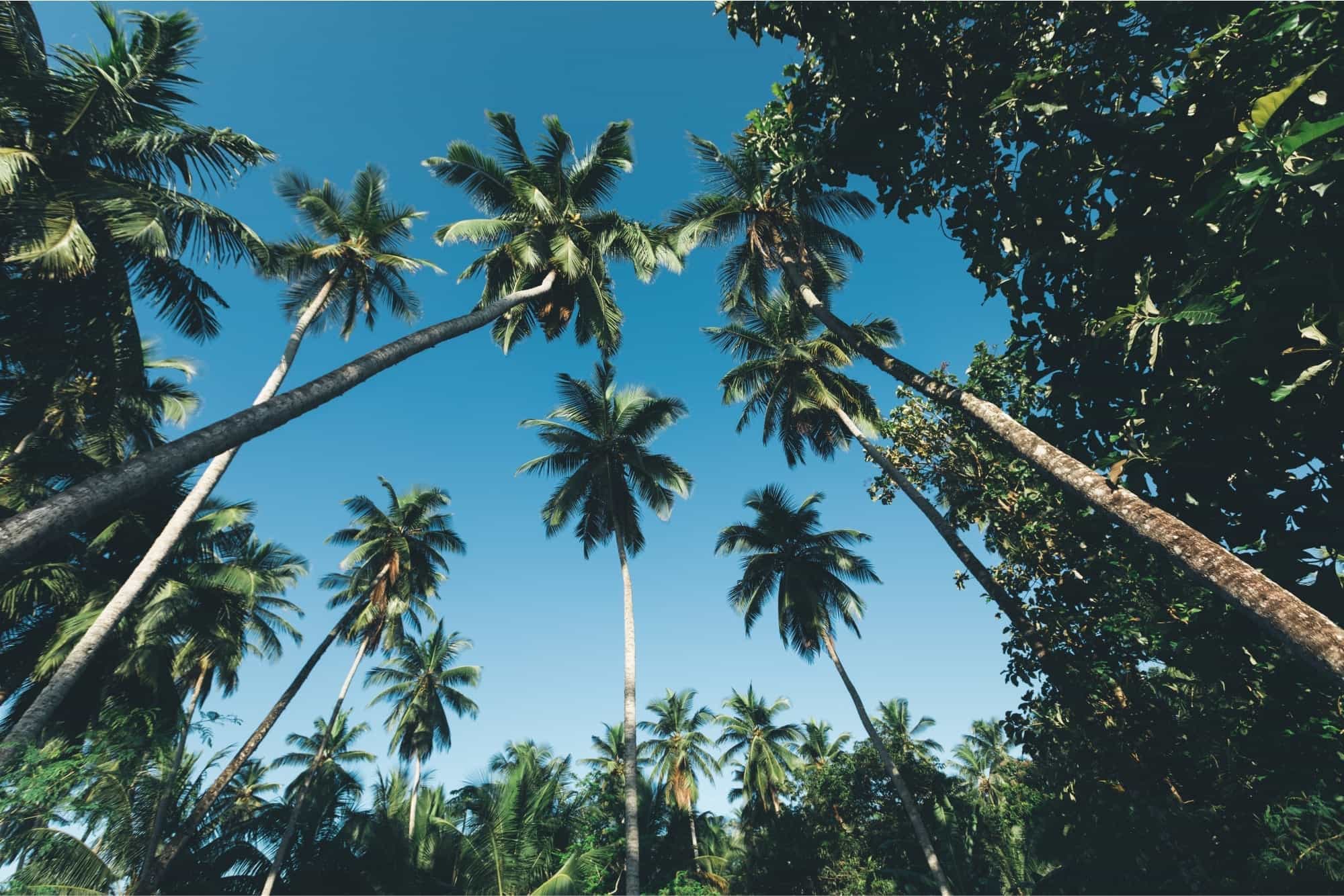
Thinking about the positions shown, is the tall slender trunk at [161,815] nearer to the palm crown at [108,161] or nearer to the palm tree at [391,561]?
the palm tree at [391,561]

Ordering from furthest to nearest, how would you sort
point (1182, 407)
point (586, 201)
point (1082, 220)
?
1. point (586, 201)
2. point (1082, 220)
3. point (1182, 407)

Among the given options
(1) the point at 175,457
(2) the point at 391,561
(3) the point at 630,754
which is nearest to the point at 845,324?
(1) the point at 175,457

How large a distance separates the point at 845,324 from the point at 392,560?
2169cm

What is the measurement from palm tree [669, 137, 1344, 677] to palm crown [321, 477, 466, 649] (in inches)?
687

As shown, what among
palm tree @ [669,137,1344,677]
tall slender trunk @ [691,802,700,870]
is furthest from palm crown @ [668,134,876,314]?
tall slender trunk @ [691,802,700,870]

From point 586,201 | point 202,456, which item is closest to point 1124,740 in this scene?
point 202,456

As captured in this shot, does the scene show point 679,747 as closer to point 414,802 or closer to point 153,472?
point 414,802

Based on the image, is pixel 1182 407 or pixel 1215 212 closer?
pixel 1215 212

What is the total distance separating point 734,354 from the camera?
2133 cm

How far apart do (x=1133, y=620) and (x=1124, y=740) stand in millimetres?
2107

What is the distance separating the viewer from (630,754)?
50.8 feet

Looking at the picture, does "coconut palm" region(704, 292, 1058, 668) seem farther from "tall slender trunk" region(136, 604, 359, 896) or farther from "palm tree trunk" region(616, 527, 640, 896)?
"tall slender trunk" region(136, 604, 359, 896)

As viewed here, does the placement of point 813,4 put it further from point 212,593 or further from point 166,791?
point 166,791

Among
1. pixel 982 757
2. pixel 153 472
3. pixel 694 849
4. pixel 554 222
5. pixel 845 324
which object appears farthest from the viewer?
pixel 982 757
